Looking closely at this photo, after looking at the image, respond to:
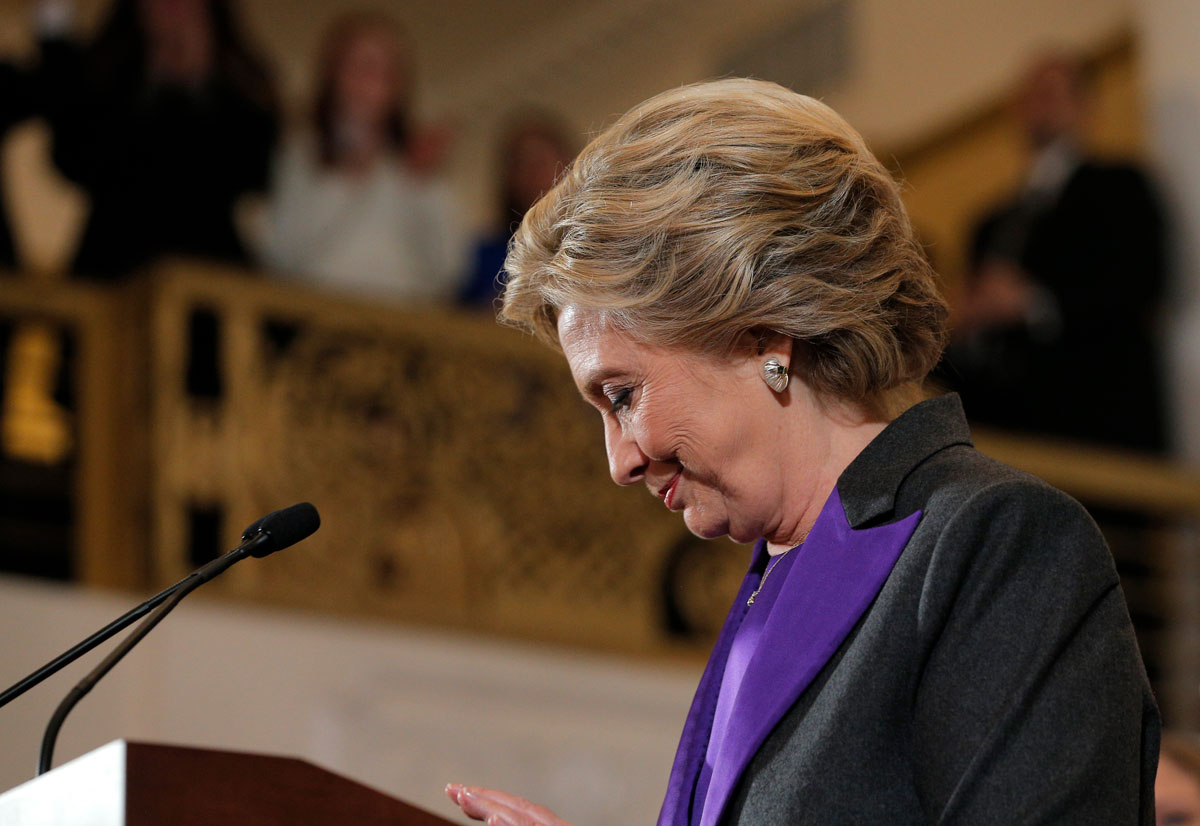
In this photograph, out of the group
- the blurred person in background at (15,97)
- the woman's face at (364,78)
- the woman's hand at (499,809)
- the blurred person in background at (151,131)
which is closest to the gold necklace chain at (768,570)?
the woman's hand at (499,809)

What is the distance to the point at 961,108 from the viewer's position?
9.97m

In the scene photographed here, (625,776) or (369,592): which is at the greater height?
(369,592)

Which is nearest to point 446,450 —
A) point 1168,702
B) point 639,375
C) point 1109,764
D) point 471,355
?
point 471,355

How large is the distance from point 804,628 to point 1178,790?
1.48 m

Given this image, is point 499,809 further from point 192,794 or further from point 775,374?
point 775,374

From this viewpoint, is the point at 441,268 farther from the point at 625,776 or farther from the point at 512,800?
the point at 512,800

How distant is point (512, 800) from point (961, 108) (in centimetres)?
856

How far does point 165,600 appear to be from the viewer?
84.0 inches

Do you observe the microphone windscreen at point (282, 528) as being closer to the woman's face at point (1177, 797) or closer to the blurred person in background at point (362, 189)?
the woman's face at point (1177, 797)

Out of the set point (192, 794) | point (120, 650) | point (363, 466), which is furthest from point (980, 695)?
point (363, 466)

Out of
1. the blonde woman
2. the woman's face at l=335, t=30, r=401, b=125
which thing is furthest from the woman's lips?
the woman's face at l=335, t=30, r=401, b=125

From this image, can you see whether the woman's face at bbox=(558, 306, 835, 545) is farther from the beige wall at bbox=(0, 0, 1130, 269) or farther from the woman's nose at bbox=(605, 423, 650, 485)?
the beige wall at bbox=(0, 0, 1130, 269)

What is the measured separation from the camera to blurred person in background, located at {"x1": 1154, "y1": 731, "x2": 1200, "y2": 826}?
10.00 feet

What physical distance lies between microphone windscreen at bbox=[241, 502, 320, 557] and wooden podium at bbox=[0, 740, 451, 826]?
1.43 ft
